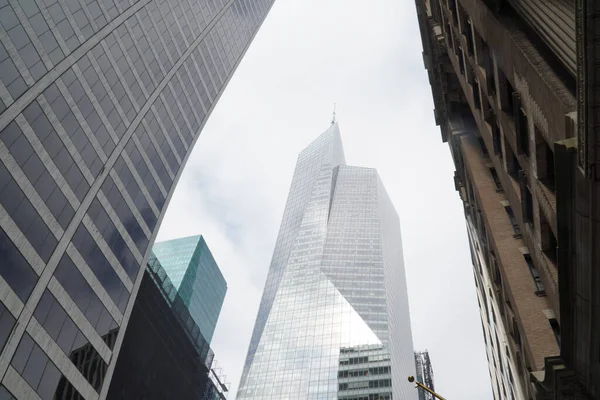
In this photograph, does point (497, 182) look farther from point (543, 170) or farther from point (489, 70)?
point (543, 170)

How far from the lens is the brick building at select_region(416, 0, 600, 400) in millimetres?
12031

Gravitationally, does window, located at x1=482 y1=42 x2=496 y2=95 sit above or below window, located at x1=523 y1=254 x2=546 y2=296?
above

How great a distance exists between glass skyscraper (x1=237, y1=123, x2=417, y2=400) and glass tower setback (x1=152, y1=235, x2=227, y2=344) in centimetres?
1967

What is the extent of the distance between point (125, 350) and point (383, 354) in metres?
81.8

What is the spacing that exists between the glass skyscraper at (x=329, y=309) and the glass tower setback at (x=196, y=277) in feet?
A: 64.5

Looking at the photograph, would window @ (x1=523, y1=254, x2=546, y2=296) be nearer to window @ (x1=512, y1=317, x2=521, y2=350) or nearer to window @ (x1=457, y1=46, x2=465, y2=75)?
window @ (x1=512, y1=317, x2=521, y2=350)

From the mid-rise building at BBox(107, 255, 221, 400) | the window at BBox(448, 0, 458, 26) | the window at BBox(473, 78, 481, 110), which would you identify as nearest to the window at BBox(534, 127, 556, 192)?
the window at BBox(473, 78, 481, 110)

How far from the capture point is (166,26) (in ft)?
204

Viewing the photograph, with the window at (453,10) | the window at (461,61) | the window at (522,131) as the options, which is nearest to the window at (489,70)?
the window at (522,131)

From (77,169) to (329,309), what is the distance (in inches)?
4513

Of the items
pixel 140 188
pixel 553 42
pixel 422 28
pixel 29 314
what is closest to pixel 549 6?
pixel 553 42

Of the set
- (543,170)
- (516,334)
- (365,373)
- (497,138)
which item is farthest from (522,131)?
(365,373)

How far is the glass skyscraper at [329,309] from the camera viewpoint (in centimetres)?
12975

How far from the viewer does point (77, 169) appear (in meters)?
41.8
